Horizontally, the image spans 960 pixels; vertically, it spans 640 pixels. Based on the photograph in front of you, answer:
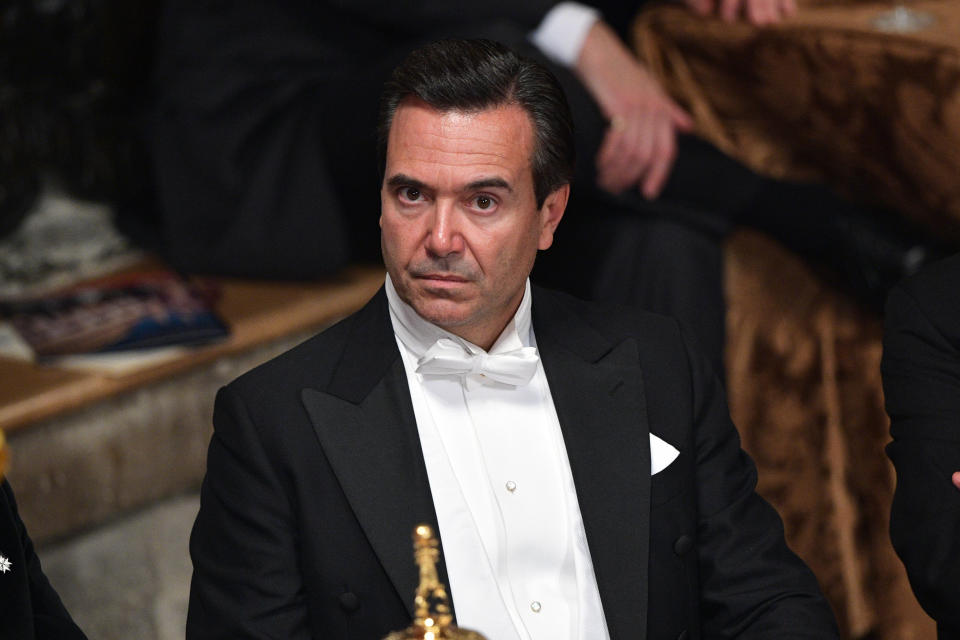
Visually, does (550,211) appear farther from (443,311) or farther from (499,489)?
(499,489)

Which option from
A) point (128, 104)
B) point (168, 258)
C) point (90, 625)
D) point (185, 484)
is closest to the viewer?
point (90, 625)

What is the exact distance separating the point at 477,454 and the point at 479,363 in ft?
0.33

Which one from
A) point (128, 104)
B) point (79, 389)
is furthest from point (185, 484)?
point (128, 104)

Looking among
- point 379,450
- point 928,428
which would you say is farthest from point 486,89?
point 928,428

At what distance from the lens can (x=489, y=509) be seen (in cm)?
149

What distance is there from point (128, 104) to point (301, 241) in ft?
2.03

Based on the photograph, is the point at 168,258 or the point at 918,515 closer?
the point at 918,515

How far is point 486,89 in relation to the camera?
54.5 inches

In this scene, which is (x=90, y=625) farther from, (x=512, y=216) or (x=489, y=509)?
(x=512, y=216)

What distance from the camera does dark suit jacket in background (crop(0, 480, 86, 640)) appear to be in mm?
1340

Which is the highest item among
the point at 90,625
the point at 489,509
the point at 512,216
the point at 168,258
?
the point at 512,216

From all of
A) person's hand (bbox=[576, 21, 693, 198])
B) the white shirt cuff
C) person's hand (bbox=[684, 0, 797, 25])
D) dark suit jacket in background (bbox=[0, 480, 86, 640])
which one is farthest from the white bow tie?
person's hand (bbox=[684, 0, 797, 25])

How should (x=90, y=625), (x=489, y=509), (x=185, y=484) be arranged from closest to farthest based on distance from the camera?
(x=489, y=509) < (x=90, y=625) < (x=185, y=484)

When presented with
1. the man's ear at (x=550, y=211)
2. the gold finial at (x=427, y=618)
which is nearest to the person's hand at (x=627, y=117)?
the man's ear at (x=550, y=211)
